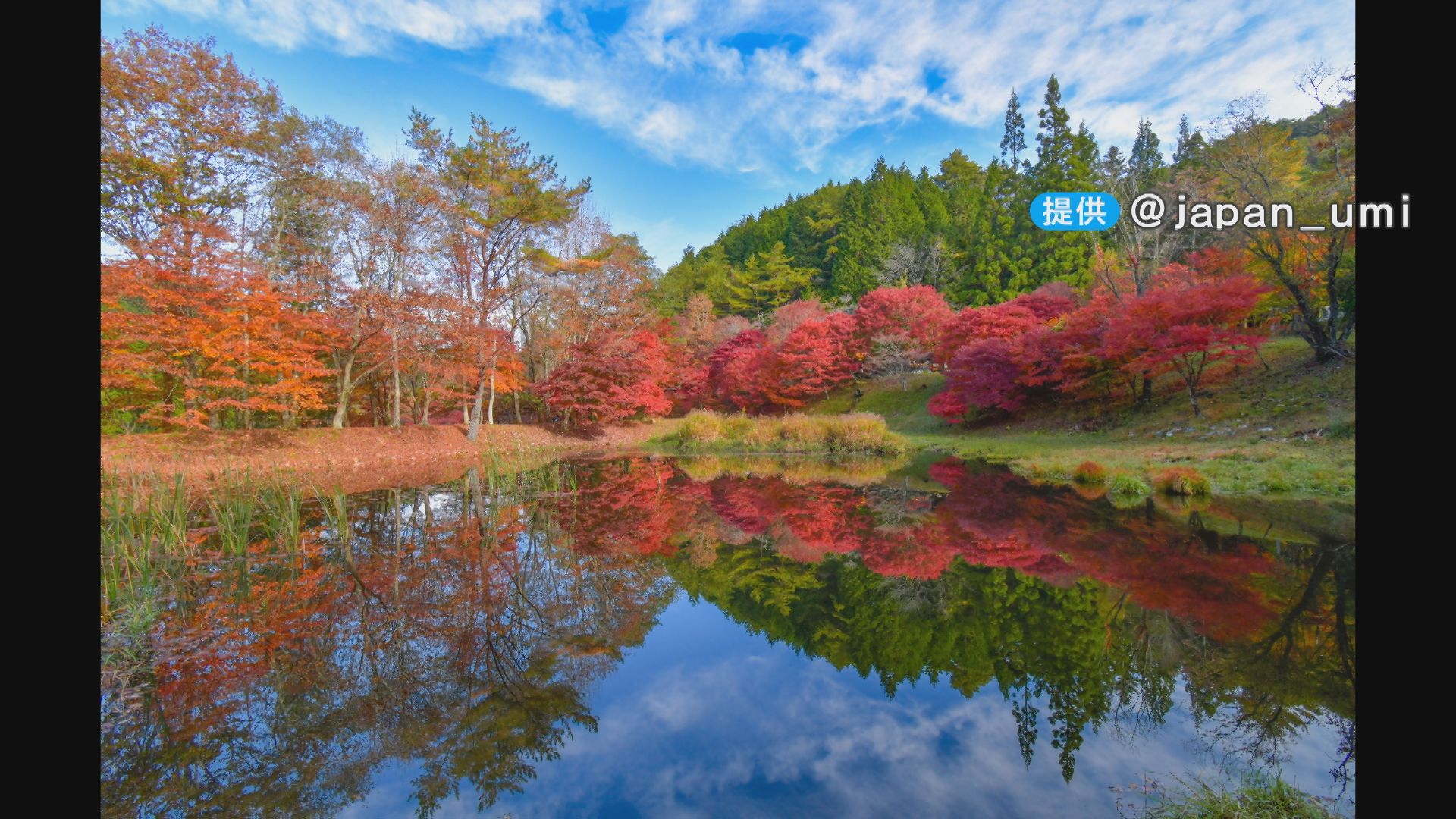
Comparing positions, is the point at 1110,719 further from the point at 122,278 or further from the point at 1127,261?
the point at 1127,261

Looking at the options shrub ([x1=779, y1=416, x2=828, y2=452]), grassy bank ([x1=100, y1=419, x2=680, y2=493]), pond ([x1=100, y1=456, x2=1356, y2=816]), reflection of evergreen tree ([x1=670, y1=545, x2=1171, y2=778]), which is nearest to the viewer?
pond ([x1=100, y1=456, x2=1356, y2=816])

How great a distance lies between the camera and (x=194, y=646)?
115 inches

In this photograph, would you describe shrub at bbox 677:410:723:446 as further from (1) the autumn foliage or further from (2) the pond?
(2) the pond

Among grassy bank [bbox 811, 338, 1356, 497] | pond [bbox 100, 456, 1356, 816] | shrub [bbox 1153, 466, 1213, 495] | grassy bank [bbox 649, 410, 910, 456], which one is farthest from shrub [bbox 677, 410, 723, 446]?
shrub [bbox 1153, 466, 1213, 495]

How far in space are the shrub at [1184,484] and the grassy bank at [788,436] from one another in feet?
21.1

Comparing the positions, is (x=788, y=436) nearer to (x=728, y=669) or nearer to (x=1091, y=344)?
(x=1091, y=344)

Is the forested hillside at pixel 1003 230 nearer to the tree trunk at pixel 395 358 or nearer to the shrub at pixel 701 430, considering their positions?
the shrub at pixel 701 430

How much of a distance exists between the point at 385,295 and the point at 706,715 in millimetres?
16520

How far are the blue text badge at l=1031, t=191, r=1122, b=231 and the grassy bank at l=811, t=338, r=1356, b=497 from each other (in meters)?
5.21

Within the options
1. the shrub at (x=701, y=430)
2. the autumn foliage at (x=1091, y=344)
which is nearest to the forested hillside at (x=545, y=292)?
the autumn foliage at (x=1091, y=344)

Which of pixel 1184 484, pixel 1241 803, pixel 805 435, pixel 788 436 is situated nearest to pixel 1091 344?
pixel 805 435

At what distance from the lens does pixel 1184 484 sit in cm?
664

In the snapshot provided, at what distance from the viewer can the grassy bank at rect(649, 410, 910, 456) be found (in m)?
13.7
